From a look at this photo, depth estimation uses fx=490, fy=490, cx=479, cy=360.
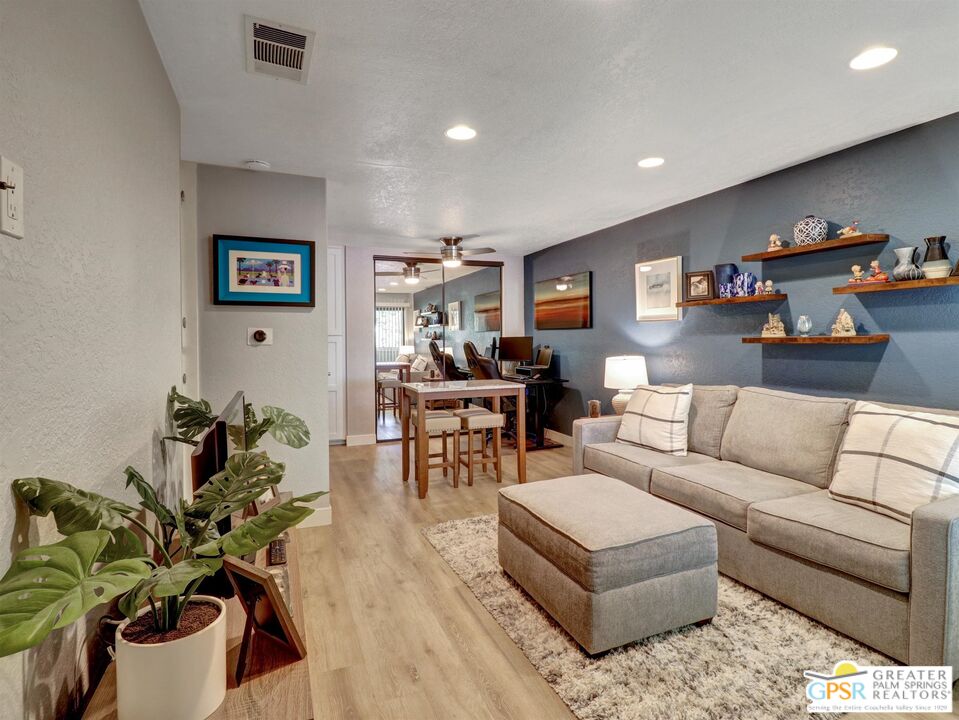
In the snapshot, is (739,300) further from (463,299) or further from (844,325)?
(463,299)

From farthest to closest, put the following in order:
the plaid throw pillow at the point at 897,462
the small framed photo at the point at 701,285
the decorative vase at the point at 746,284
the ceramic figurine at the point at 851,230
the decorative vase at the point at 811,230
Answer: the small framed photo at the point at 701,285 → the decorative vase at the point at 746,284 → the decorative vase at the point at 811,230 → the ceramic figurine at the point at 851,230 → the plaid throw pillow at the point at 897,462

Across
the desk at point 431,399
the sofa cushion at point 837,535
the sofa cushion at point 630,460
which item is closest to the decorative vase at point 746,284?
the sofa cushion at point 630,460

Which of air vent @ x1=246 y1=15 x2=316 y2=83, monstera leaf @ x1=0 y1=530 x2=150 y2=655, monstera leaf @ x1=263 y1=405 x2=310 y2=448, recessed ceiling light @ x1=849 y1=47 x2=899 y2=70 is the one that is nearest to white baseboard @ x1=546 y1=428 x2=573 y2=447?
monstera leaf @ x1=263 y1=405 x2=310 y2=448

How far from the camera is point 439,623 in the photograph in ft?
7.10

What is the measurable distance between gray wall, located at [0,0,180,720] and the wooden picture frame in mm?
296

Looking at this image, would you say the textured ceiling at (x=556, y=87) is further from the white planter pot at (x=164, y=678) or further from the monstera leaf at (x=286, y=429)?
the white planter pot at (x=164, y=678)

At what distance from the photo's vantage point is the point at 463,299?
677cm

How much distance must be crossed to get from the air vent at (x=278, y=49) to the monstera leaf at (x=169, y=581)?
5.65ft

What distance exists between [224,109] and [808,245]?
323 cm

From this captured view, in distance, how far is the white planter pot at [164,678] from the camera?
846 millimetres

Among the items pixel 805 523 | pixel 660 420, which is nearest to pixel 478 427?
pixel 660 420

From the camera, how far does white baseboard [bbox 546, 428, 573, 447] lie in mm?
5527

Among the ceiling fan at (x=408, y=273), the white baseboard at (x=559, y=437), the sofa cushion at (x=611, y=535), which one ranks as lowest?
the white baseboard at (x=559, y=437)

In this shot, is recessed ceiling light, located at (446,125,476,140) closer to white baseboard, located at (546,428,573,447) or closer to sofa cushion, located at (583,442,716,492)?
sofa cushion, located at (583,442,716,492)
